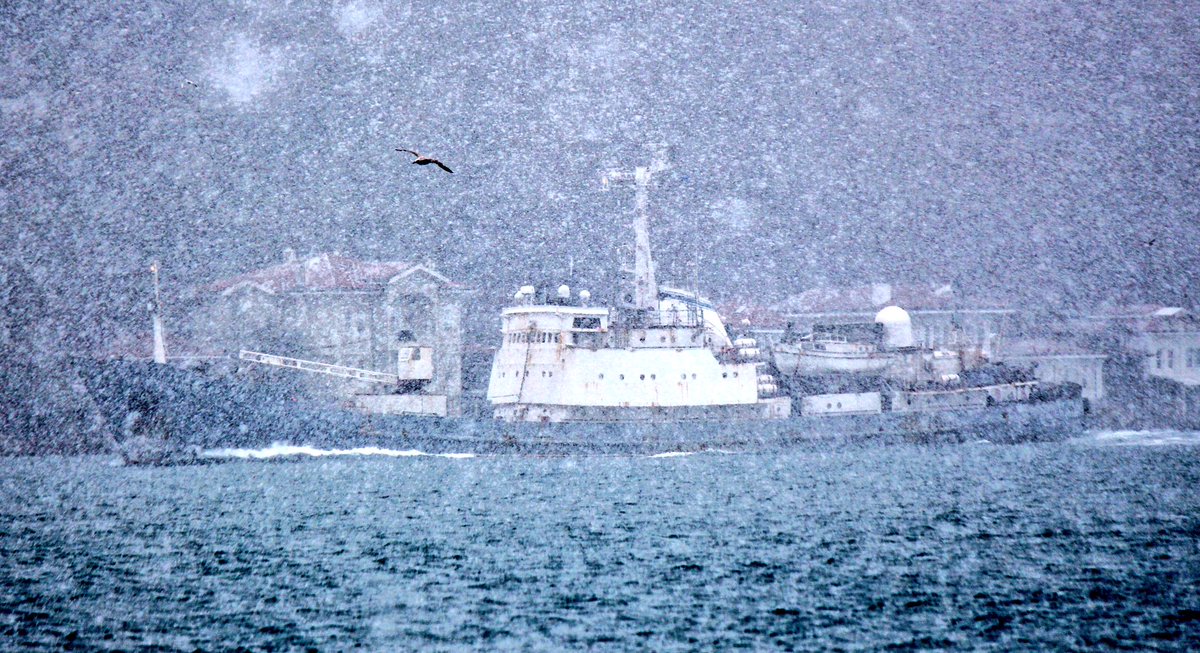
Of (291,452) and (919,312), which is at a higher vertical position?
(919,312)

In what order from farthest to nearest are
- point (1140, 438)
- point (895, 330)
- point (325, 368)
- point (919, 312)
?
point (919, 312), point (325, 368), point (895, 330), point (1140, 438)

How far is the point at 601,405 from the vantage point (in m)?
34.3

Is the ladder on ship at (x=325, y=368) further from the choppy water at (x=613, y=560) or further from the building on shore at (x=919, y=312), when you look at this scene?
the building on shore at (x=919, y=312)

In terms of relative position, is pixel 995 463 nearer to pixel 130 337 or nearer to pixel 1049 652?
pixel 1049 652

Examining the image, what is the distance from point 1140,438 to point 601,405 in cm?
2350

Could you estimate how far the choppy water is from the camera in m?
12.7

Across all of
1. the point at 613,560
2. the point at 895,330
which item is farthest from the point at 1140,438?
the point at 613,560

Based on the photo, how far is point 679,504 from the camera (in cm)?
2381

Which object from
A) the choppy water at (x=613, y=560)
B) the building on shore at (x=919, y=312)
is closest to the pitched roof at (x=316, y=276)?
the choppy water at (x=613, y=560)

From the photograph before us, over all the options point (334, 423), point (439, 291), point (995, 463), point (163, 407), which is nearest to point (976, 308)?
point (995, 463)

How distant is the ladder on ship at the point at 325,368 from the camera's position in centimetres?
3825

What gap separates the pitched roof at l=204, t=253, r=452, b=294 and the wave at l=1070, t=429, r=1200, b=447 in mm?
28774

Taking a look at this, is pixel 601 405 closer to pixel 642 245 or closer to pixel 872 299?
pixel 642 245

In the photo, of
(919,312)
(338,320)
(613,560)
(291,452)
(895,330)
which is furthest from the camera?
(919,312)
